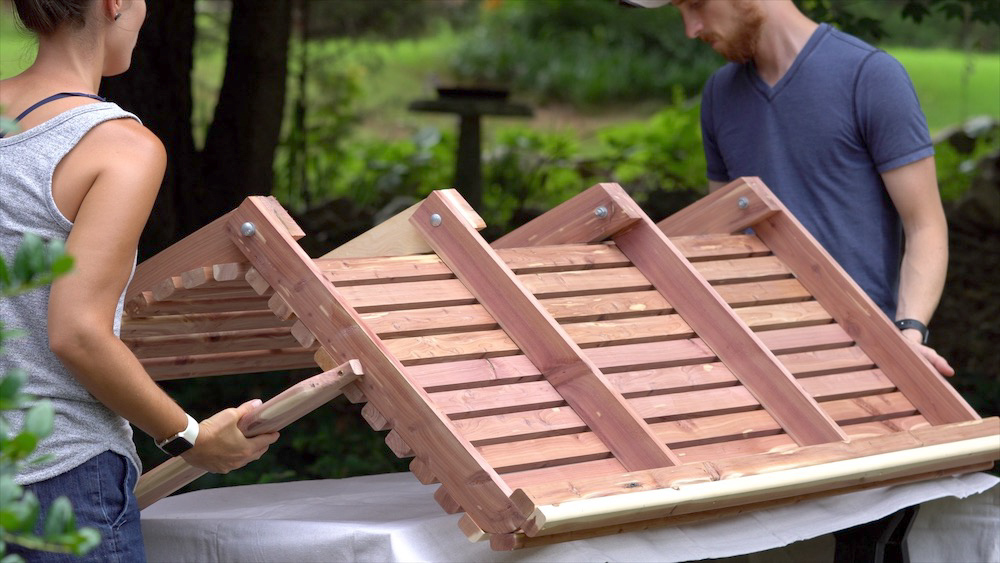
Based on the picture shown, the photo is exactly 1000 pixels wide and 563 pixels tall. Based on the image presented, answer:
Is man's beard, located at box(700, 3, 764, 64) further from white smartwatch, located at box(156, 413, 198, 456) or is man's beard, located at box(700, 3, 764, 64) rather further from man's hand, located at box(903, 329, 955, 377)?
white smartwatch, located at box(156, 413, 198, 456)

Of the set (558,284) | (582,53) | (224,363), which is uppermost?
(558,284)

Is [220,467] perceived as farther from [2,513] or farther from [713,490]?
[2,513]

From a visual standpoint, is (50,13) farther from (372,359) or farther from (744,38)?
(744,38)

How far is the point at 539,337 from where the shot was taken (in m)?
2.02

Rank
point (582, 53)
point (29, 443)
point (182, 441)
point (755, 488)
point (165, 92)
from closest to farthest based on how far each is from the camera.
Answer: point (29, 443)
point (182, 441)
point (755, 488)
point (165, 92)
point (582, 53)

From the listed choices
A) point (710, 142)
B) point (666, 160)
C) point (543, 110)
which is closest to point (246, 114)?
point (710, 142)

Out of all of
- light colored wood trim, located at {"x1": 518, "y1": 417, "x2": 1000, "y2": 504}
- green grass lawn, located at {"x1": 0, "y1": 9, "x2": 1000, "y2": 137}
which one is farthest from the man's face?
green grass lawn, located at {"x1": 0, "y1": 9, "x2": 1000, "y2": 137}

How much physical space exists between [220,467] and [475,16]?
13987mm

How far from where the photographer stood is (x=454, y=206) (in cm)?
212

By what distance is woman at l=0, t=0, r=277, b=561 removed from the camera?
1558 mm

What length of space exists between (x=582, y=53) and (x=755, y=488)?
13.5 metres

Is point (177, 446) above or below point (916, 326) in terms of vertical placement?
above

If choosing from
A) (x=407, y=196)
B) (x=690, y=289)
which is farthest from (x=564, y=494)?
(x=407, y=196)

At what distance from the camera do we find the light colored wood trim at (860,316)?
2414mm
